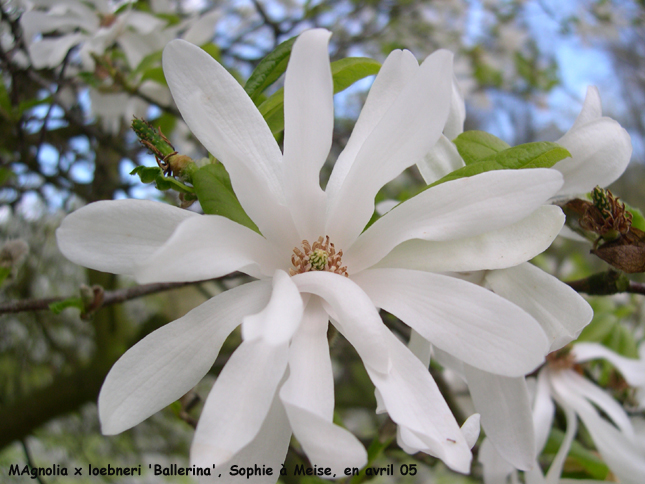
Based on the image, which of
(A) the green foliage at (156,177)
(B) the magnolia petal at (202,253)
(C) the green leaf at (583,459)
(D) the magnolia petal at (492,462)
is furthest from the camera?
(C) the green leaf at (583,459)

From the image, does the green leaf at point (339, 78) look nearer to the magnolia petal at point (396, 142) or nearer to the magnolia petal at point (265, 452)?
the magnolia petal at point (396, 142)

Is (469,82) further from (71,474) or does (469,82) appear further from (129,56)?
(71,474)

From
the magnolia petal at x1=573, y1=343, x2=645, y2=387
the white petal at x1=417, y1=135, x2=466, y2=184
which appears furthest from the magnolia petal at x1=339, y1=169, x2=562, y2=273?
the magnolia petal at x1=573, y1=343, x2=645, y2=387

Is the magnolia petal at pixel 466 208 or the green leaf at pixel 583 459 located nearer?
the magnolia petal at pixel 466 208

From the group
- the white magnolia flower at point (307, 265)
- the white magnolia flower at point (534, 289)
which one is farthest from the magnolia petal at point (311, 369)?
the white magnolia flower at point (534, 289)

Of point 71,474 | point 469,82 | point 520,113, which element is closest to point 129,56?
point 71,474

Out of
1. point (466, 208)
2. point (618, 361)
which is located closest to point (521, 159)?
point (466, 208)

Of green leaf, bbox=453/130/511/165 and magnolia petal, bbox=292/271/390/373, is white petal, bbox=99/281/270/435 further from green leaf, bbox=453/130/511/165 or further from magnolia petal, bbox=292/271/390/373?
green leaf, bbox=453/130/511/165

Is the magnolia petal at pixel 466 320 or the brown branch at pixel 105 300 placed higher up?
the magnolia petal at pixel 466 320
